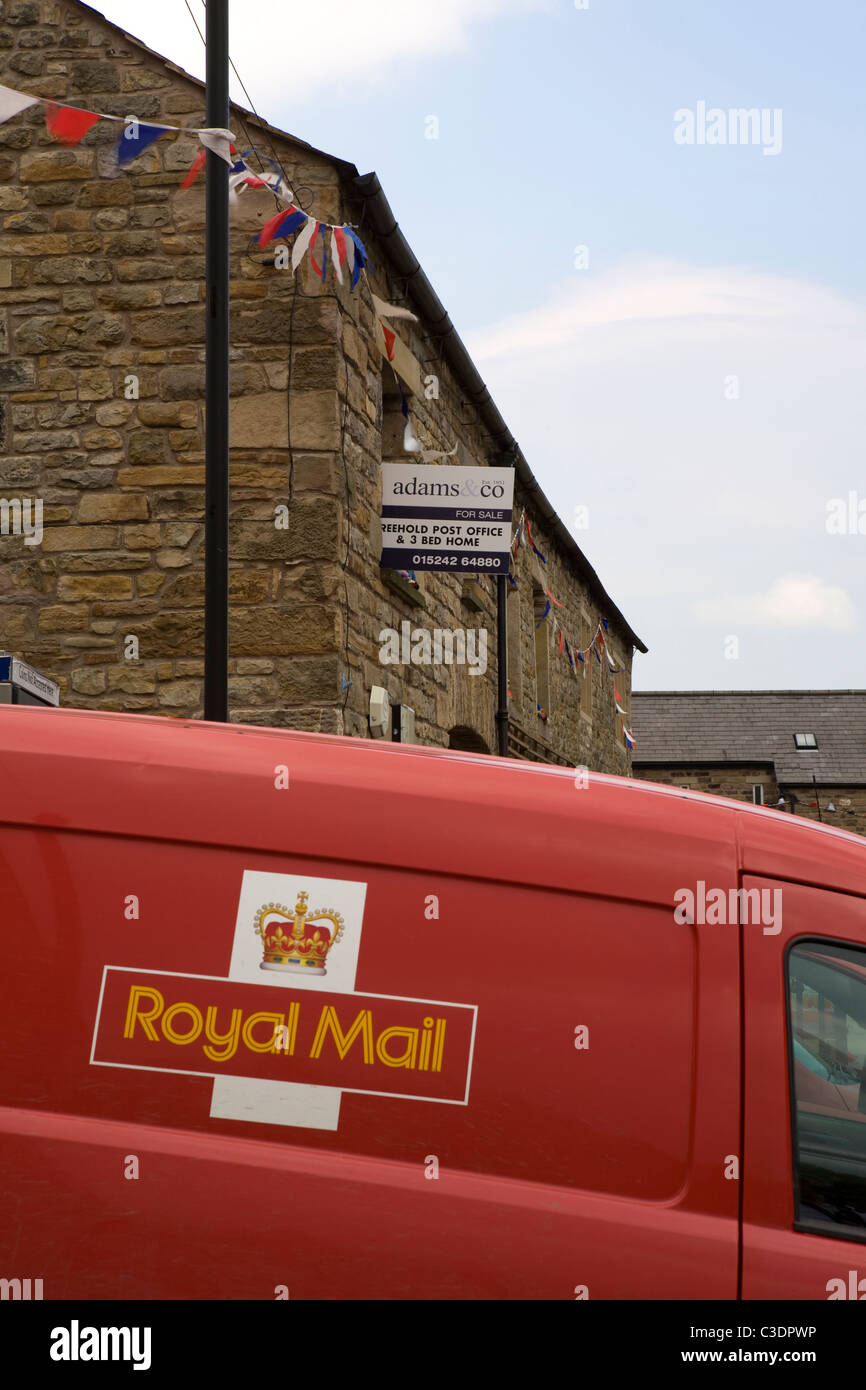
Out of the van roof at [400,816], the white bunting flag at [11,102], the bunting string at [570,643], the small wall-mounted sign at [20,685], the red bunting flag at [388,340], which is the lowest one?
the van roof at [400,816]

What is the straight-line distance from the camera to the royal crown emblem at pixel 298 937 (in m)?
2.28

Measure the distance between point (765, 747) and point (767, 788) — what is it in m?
3.10

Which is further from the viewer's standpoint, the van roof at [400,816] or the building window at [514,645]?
the building window at [514,645]

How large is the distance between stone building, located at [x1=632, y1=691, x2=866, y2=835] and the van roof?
1391 inches

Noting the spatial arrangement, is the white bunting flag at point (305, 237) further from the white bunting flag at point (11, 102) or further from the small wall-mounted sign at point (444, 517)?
the white bunting flag at point (11, 102)

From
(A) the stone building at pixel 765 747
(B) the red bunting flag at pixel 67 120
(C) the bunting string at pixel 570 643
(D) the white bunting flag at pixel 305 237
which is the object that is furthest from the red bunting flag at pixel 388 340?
(A) the stone building at pixel 765 747

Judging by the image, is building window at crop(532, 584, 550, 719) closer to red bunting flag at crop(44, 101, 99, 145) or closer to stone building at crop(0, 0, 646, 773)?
stone building at crop(0, 0, 646, 773)

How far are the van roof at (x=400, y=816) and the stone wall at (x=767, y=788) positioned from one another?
1481 inches

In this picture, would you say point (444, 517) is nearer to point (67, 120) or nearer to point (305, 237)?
point (305, 237)

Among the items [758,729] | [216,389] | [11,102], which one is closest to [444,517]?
[216,389]

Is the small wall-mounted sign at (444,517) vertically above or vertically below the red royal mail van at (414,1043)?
above

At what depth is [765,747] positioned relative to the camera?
42938 mm

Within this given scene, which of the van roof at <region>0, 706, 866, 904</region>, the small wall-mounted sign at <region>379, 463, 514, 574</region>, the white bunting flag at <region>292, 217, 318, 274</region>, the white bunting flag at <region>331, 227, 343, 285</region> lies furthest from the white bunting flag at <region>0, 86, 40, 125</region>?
the van roof at <region>0, 706, 866, 904</region>
